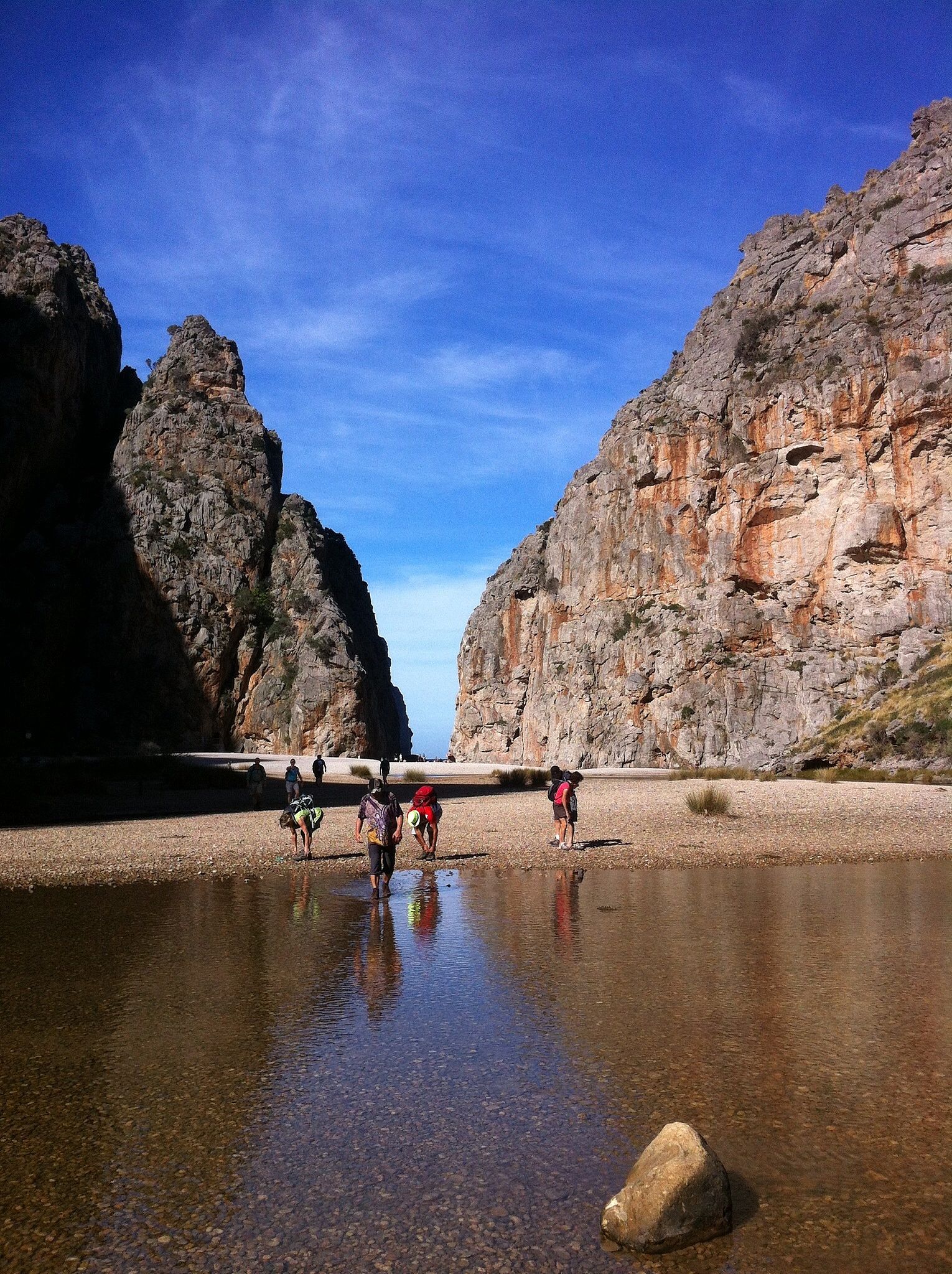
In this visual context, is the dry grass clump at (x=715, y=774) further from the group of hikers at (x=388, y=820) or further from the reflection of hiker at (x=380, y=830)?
the reflection of hiker at (x=380, y=830)

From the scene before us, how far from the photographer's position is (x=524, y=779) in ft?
162

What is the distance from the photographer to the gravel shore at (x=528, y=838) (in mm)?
17125

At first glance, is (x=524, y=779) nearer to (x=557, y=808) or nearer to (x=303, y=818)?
(x=557, y=808)

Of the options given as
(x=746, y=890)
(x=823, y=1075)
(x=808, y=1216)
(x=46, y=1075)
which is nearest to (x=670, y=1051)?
(x=823, y=1075)

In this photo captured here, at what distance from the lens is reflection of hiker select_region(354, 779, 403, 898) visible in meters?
13.6

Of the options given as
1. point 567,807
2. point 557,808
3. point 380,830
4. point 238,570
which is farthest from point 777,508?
point 380,830

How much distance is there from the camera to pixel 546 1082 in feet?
20.9

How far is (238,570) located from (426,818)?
69.2 meters

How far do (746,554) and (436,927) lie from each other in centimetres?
6266

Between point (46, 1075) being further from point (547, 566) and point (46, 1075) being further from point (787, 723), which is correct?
point (547, 566)

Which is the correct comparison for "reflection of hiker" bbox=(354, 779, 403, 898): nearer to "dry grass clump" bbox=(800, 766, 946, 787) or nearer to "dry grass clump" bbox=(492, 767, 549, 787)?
"dry grass clump" bbox=(800, 766, 946, 787)

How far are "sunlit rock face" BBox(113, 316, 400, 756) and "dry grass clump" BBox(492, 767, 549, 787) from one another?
28787 mm

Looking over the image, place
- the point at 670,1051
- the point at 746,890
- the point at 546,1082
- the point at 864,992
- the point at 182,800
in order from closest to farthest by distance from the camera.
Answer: the point at 546,1082 → the point at 670,1051 → the point at 864,992 → the point at 746,890 → the point at 182,800

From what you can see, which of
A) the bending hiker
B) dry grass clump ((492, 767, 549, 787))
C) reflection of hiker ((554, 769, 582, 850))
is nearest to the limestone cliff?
dry grass clump ((492, 767, 549, 787))
